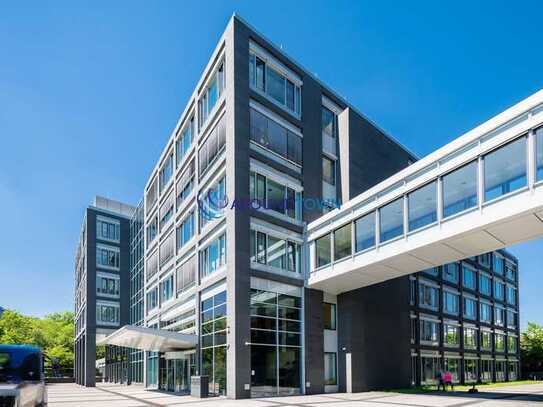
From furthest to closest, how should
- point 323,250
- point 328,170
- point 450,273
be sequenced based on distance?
point 450,273 < point 328,170 < point 323,250

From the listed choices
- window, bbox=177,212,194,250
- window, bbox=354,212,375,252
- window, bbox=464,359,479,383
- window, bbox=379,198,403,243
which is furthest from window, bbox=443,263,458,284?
window, bbox=379,198,403,243

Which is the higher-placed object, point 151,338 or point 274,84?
point 274,84

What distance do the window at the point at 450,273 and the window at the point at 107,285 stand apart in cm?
3971

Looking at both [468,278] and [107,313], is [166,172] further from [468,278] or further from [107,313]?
[468,278]

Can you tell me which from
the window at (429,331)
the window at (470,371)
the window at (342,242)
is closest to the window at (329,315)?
the window at (342,242)

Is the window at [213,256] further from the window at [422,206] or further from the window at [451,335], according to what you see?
the window at [451,335]

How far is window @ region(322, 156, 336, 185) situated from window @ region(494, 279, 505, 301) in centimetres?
4176

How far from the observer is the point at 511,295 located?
73.7 m

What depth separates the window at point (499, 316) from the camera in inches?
2638

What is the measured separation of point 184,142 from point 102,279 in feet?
99.8

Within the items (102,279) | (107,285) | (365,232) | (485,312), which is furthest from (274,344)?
(485,312)

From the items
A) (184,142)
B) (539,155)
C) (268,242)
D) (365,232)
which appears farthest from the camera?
(184,142)

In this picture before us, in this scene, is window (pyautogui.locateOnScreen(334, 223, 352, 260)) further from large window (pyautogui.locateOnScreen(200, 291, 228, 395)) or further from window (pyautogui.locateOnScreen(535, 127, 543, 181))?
window (pyautogui.locateOnScreen(535, 127, 543, 181))

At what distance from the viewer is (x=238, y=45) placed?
30828mm
